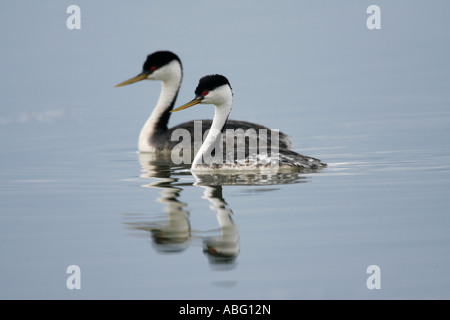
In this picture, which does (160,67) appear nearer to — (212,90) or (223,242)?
(212,90)

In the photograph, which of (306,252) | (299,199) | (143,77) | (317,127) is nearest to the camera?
(306,252)

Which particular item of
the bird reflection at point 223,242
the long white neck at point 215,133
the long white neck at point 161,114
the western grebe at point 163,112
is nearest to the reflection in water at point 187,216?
the bird reflection at point 223,242

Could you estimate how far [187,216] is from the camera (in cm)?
879

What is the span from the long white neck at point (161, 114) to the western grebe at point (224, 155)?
115 inches

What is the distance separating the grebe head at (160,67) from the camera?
15.4 metres

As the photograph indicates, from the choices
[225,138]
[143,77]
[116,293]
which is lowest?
[116,293]

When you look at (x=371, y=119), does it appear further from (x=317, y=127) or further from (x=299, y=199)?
(x=299, y=199)

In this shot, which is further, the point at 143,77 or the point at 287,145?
the point at 143,77

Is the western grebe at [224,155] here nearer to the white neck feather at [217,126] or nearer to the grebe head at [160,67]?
the white neck feather at [217,126]

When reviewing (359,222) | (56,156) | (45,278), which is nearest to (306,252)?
(359,222)

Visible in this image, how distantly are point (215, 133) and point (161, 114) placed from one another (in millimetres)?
3651

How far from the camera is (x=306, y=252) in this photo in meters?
7.31

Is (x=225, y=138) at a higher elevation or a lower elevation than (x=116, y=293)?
higher

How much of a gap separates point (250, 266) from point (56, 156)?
7.93 metres
